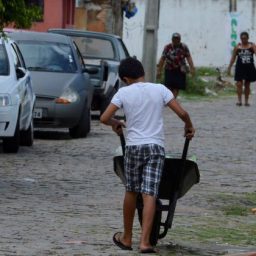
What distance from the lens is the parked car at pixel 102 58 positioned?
23.6 m

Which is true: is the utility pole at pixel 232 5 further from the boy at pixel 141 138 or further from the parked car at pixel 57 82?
the boy at pixel 141 138

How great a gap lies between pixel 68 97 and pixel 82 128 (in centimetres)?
68

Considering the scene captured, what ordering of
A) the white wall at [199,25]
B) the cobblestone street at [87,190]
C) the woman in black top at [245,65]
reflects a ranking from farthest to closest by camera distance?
the white wall at [199,25] < the woman in black top at [245,65] < the cobblestone street at [87,190]

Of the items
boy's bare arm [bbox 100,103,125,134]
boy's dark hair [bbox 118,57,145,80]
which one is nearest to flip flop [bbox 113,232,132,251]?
boy's bare arm [bbox 100,103,125,134]

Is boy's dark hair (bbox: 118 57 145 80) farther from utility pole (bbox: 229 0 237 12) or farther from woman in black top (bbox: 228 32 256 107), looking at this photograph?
utility pole (bbox: 229 0 237 12)

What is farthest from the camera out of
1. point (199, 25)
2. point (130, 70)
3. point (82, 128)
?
point (199, 25)

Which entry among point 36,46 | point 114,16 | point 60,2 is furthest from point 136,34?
point 36,46

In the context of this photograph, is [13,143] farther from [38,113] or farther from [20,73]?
[38,113]

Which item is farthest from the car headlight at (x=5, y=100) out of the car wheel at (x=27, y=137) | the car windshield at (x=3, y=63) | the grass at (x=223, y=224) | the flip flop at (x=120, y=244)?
the flip flop at (x=120, y=244)

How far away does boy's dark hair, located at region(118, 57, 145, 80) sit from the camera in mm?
9453

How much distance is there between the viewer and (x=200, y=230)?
10531 mm

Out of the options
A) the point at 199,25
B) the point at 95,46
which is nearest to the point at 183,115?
the point at 95,46

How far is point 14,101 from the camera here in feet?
53.1

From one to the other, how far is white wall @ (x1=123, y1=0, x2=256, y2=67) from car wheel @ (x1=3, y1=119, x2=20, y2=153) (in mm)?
42281
